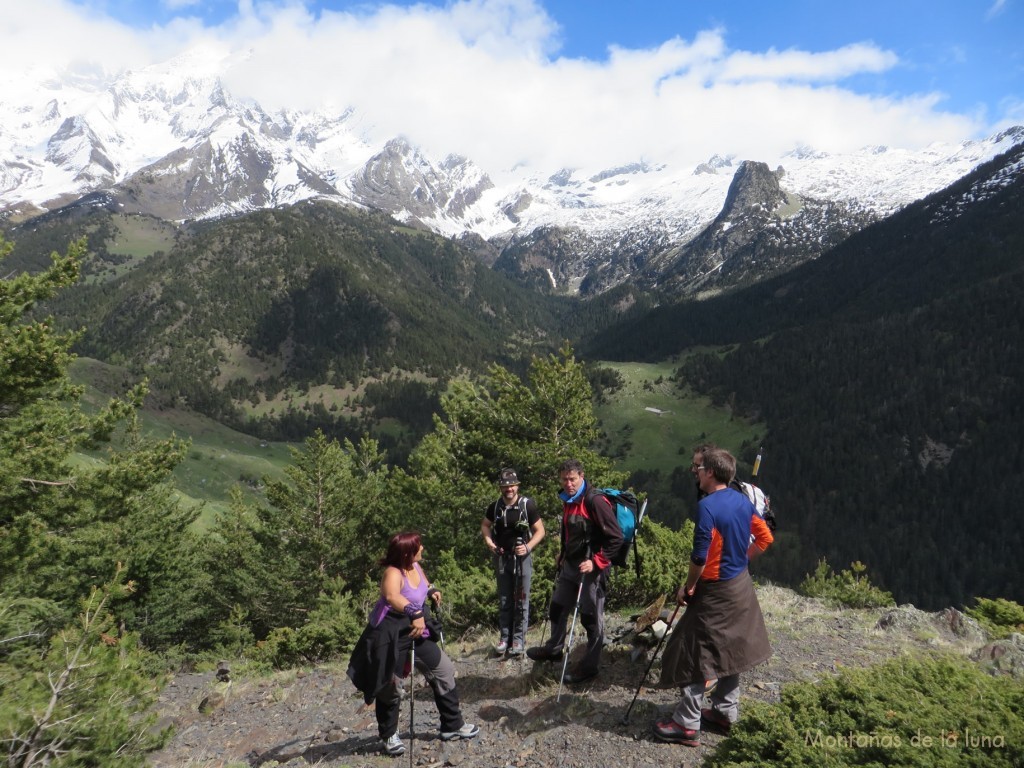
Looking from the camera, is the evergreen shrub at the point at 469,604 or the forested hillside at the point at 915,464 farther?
the forested hillside at the point at 915,464

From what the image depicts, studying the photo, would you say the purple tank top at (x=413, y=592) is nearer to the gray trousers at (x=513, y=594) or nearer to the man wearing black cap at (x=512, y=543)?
the man wearing black cap at (x=512, y=543)

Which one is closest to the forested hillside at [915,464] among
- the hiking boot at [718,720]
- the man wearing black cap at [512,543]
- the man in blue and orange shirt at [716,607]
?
the man wearing black cap at [512,543]

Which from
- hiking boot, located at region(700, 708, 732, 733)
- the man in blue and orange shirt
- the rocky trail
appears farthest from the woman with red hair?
hiking boot, located at region(700, 708, 732, 733)

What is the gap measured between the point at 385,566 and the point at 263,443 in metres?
173

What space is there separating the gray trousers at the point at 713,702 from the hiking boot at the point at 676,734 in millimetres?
64

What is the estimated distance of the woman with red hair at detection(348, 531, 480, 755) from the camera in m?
6.68

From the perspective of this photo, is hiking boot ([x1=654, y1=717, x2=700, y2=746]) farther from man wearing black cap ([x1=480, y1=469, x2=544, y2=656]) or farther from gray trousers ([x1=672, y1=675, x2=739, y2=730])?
man wearing black cap ([x1=480, y1=469, x2=544, y2=656])

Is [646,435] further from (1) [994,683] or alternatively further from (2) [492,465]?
(1) [994,683]

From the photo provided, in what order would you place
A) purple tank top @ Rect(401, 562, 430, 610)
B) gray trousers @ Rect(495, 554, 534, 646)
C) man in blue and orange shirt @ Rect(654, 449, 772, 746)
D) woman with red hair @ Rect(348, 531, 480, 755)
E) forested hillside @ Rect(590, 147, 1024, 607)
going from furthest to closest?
forested hillside @ Rect(590, 147, 1024, 607)
gray trousers @ Rect(495, 554, 534, 646)
purple tank top @ Rect(401, 562, 430, 610)
woman with red hair @ Rect(348, 531, 480, 755)
man in blue and orange shirt @ Rect(654, 449, 772, 746)

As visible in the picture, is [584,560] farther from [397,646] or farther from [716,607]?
[397,646]

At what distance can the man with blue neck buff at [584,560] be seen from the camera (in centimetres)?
758

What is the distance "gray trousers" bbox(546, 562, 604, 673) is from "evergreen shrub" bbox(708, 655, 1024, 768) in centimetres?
290

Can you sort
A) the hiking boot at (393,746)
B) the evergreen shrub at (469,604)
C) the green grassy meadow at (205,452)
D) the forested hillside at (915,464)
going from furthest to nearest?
the forested hillside at (915,464), the green grassy meadow at (205,452), the evergreen shrub at (469,604), the hiking boot at (393,746)

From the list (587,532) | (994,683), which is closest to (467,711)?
(587,532)
